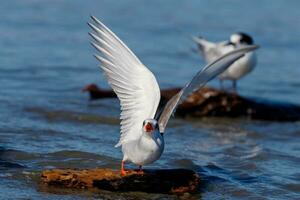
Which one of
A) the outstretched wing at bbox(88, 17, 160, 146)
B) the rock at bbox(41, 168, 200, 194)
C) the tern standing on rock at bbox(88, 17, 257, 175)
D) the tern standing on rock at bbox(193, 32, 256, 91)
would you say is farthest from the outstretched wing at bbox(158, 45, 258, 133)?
the tern standing on rock at bbox(193, 32, 256, 91)

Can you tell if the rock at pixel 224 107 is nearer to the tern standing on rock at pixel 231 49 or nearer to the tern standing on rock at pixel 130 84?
the tern standing on rock at pixel 231 49

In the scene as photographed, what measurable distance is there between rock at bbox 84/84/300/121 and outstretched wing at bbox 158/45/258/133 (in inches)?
103

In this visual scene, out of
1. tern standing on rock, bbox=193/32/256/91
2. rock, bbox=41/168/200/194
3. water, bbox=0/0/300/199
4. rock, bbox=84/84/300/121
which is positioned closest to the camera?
rock, bbox=41/168/200/194

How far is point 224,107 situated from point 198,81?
302cm

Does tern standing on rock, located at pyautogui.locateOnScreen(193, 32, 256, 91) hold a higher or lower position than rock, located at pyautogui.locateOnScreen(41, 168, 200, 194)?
higher

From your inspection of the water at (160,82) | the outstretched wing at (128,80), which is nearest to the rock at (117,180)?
the water at (160,82)

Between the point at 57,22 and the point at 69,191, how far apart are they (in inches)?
357

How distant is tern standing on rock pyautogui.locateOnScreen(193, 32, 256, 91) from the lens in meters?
9.95

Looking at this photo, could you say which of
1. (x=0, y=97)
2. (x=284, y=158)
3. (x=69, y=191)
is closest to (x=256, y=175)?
(x=284, y=158)

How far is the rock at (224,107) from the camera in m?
8.59

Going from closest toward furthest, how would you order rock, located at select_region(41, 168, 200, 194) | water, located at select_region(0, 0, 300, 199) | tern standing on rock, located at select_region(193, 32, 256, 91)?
rock, located at select_region(41, 168, 200, 194) → water, located at select_region(0, 0, 300, 199) → tern standing on rock, located at select_region(193, 32, 256, 91)

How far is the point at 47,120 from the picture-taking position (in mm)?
7867

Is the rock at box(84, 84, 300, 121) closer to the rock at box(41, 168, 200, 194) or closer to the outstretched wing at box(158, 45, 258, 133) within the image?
the outstretched wing at box(158, 45, 258, 133)

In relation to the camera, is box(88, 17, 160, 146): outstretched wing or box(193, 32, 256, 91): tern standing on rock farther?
box(193, 32, 256, 91): tern standing on rock
